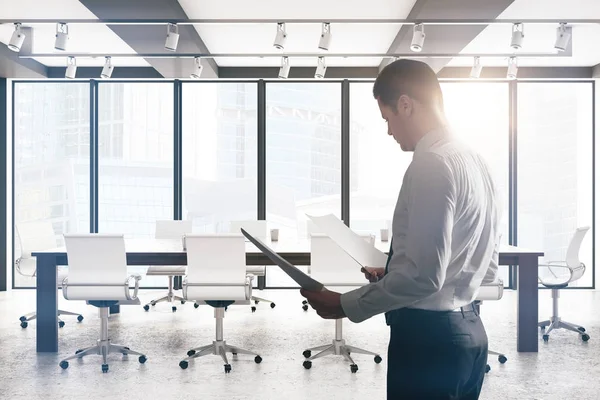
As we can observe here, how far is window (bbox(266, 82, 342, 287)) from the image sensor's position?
8445mm

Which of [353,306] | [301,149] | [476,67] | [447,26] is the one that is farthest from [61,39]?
[353,306]

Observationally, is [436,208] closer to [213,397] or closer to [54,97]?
Result: [213,397]

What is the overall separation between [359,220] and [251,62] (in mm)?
2580

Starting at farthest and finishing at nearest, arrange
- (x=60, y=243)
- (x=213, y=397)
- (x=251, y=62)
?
(x=60, y=243) → (x=251, y=62) → (x=213, y=397)

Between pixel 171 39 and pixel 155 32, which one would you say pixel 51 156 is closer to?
pixel 155 32

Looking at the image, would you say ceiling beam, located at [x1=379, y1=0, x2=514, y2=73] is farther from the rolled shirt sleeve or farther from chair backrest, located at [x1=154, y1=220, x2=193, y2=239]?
the rolled shirt sleeve

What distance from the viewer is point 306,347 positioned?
5.25 metres

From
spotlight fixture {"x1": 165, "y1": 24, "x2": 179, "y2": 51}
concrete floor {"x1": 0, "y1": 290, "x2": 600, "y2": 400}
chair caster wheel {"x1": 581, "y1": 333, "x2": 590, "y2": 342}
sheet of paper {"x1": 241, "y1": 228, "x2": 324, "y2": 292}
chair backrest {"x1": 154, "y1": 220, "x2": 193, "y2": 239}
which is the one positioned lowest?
concrete floor {"x1": 0, "y1": 290, "x2": 600, "y2": 400}

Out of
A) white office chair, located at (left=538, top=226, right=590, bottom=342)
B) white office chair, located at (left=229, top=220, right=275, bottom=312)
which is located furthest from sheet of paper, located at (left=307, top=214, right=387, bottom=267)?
white office chair, located at (left=229, top=220, right=275, bottom=312)

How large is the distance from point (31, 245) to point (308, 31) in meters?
3.64

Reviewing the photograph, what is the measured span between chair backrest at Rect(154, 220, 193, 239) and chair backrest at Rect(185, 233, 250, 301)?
2409 millimetres

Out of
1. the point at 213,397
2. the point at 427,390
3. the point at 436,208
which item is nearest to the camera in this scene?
the point at 436,208

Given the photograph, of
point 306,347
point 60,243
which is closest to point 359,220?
point 306,347

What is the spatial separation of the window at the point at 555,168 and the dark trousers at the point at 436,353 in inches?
293
